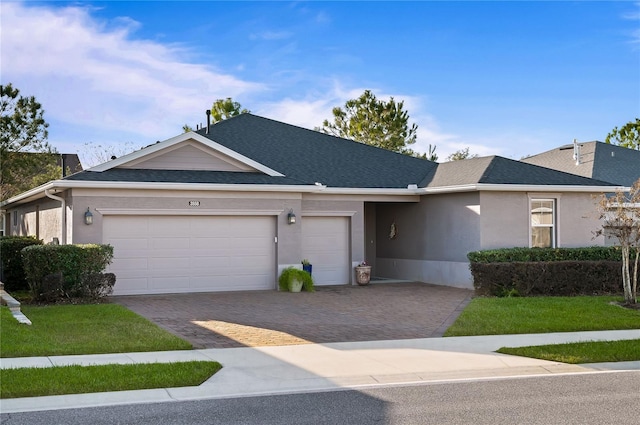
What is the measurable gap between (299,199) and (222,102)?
27.0m

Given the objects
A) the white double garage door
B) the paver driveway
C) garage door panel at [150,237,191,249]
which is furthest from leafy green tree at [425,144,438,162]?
garage door panel at [150,237,191,249]

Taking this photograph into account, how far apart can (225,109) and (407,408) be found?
39.9 m

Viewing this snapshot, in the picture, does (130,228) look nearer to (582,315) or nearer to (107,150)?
(582,315)

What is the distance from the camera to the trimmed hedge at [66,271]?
16.4 metres

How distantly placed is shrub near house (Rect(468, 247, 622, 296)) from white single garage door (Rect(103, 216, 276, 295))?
5.88m

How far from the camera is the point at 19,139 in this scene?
3506 centimetres

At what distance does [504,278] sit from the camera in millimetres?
18562

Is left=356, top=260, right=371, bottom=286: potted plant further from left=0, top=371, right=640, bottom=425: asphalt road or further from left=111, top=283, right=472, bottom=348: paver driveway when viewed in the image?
left=0, top=371, right=640, bottom=425: asphalt road

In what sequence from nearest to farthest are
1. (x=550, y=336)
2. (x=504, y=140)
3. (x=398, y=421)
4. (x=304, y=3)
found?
(x=398, y=421), (x=550, y=336), (x=304, y=3), (x=504, y=140)

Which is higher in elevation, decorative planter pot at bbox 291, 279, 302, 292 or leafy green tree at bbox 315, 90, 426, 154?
leafy green tree at bbox 315, 90, 426, 154

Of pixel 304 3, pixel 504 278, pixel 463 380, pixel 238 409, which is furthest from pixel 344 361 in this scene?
pixel 304 3

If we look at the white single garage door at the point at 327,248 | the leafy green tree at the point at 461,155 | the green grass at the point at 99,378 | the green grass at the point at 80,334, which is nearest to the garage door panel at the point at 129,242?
the green grass at the point at 80,334

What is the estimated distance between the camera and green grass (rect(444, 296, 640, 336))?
13.6 meters

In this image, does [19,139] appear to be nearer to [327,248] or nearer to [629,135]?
[327,248]
